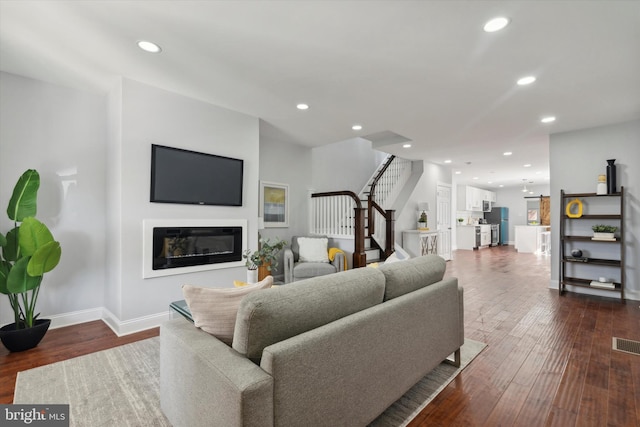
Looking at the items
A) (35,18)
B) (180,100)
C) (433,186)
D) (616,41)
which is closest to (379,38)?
(616,41)

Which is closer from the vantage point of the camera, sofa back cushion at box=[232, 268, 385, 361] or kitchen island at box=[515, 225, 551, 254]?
sofa back cushion at box=[232, 268, 385, 361]

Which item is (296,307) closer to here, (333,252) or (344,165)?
(333,252)

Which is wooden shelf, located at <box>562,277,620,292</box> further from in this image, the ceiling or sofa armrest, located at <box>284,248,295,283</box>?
sofa armrest, located at <box>284,248,295,283</box>

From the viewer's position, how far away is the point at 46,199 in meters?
3.19

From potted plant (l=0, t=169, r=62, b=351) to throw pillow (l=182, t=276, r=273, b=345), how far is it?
81.1 inches

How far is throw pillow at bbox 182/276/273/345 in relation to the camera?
1.46m

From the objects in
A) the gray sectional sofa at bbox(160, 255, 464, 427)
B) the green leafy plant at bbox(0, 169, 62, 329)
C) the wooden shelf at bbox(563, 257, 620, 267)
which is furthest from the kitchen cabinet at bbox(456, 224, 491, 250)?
the green leafy plant at bbox(0, 169, 62, 329)

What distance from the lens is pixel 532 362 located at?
246 cm

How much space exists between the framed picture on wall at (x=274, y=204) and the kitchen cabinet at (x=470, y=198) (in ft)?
28.0

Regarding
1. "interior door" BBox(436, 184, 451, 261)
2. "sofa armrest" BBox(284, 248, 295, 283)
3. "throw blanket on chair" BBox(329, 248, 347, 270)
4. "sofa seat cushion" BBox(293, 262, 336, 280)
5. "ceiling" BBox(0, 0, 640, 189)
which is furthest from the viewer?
"interior door" BBox(436, 184, 451, 261)

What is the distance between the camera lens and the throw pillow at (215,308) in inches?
57.4

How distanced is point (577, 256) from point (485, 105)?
117 inches

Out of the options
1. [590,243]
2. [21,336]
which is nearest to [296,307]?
[21,336]

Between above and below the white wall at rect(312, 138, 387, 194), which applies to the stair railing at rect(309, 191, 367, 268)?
below
